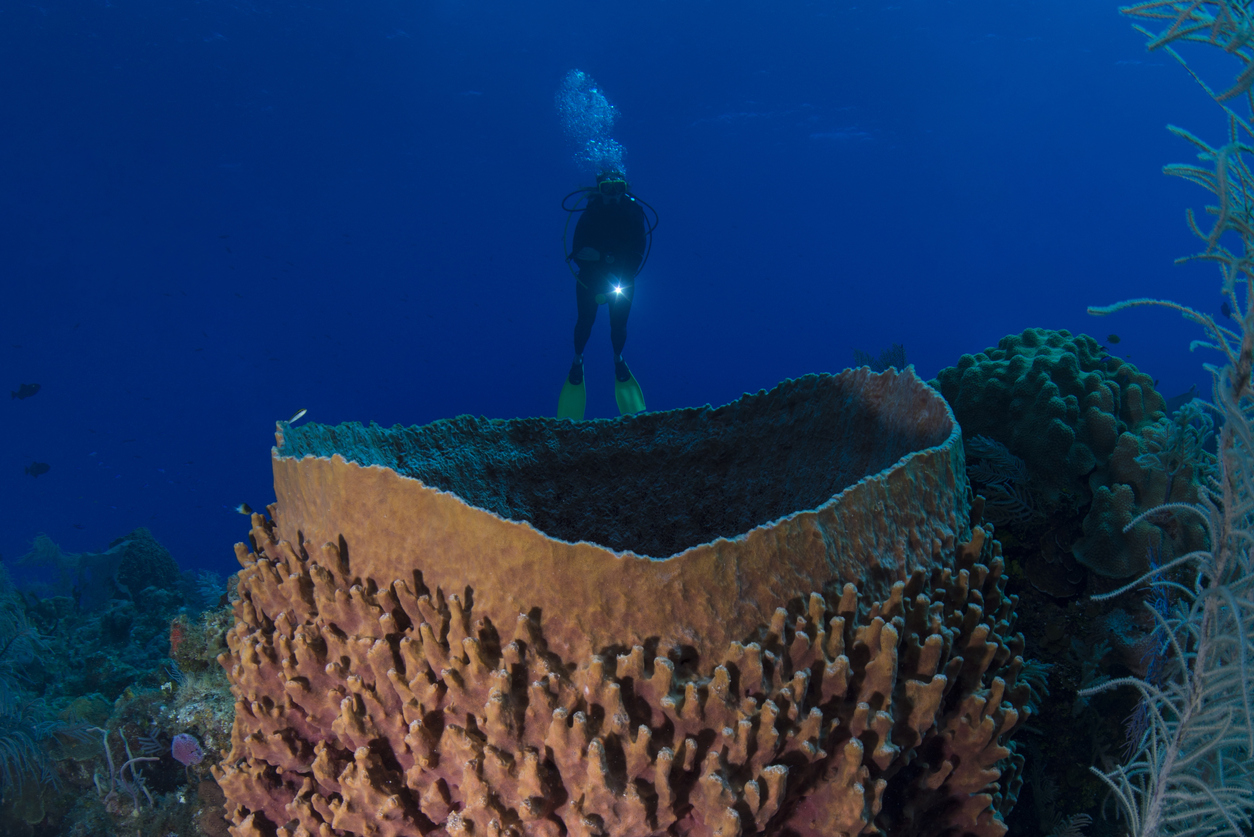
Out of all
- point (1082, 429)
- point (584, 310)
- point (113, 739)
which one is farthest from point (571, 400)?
point (1082, 429)

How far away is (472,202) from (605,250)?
61755mm

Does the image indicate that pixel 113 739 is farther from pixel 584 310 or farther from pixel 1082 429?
pixel 584 310

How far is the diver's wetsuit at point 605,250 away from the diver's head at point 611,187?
7 cm

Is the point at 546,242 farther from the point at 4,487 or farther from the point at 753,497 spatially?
the point at 753,497

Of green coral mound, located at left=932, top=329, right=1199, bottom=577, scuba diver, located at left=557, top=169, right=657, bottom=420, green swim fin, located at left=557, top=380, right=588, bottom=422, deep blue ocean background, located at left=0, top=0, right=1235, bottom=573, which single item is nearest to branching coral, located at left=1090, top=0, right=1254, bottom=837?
green coral mound, located at left=932, top=329, right=1199, bottom=577

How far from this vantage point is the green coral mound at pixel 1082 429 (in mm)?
3045

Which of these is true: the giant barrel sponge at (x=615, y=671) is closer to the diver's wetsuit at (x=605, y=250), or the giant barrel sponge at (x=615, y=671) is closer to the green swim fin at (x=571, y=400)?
the green swim fin at (x=571, y=400)

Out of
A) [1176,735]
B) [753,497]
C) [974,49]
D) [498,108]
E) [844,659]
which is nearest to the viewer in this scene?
[844,659]

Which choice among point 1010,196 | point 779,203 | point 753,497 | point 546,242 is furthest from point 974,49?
point 753,497

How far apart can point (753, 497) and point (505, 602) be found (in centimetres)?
224

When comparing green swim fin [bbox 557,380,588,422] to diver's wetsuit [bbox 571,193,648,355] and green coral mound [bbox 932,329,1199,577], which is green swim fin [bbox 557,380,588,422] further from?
green coral mound [bbox 932,329,1199,577]

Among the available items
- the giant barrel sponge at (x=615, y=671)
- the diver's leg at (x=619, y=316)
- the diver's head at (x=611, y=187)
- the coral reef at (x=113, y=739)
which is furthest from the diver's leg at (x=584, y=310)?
the giant barrel sponge at (x=615, y=671)

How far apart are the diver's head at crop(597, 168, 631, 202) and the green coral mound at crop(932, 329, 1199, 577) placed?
8.25 meters

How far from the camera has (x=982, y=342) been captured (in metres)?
97.9
